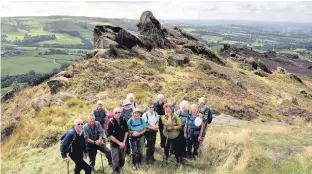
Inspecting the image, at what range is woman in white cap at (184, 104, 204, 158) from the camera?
1062 cm

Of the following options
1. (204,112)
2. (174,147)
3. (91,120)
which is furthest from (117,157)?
(204,112)

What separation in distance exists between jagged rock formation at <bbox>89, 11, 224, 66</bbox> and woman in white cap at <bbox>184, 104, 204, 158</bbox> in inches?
909

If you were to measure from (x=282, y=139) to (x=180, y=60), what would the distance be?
2314cm

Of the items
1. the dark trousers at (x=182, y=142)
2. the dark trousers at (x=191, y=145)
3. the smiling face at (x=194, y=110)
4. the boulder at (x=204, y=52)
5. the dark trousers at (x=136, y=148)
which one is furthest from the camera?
the boulder at (x=204, y=52)

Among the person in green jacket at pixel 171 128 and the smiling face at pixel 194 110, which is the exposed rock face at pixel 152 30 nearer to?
the smiling face at pixel 194 110

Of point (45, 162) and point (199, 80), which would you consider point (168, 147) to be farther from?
point (199, 80)

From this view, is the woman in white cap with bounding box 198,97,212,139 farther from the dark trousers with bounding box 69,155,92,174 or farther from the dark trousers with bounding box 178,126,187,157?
the dark trousers with bounding box 69,155,92,174

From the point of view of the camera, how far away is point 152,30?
4362 cm

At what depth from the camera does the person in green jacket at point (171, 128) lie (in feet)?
33.7

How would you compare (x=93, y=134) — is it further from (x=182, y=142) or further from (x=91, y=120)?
(x=182, y=142)

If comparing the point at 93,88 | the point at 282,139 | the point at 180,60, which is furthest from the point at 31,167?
the point at 180,60

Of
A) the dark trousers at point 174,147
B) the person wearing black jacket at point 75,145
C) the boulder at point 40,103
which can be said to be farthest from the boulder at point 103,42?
the person wearing black jacket at point 75,145

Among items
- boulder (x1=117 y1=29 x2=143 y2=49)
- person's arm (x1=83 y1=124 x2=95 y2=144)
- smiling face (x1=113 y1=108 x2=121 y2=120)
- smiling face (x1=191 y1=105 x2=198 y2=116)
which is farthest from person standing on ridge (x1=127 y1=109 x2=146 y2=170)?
boulder (x1=117 y1=29 x2=143 y2=49)

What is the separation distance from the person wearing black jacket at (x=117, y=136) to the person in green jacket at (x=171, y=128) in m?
1.39
